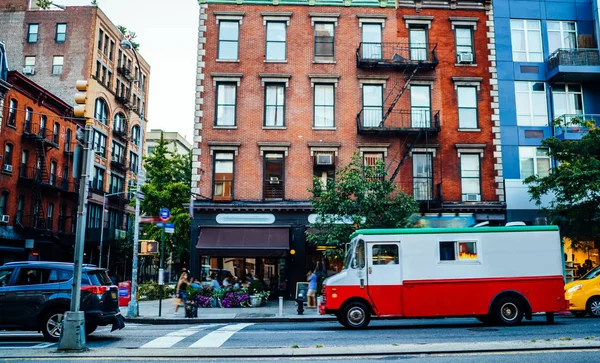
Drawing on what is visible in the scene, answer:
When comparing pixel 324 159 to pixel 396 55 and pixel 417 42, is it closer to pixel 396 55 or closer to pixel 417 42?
pixel 396 55

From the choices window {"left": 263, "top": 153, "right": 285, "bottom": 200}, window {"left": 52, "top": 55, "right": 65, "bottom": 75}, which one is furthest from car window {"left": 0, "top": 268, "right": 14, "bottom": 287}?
window {"left": 52, "top": 55, "right": 65, "bottom": 75}

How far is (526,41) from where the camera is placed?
1137 inches

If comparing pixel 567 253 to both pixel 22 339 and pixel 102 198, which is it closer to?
pixel 22 339

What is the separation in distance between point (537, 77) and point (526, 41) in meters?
2.10

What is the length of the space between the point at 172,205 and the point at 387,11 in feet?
69.0

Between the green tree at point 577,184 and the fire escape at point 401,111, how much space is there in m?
5.78

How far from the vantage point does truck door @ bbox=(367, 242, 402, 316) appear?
15422 mm

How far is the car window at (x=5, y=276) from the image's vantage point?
1266cm

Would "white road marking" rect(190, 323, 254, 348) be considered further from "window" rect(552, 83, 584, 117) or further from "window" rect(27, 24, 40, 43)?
"window" rect(27, 24, 40, 43)

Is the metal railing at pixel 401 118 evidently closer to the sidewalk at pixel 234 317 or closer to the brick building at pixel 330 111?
the brick building at pixel 330 111

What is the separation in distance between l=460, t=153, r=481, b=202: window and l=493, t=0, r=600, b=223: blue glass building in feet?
4.59

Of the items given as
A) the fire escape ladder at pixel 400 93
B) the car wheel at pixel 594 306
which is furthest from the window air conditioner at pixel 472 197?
the car wheel at pixel 594 306

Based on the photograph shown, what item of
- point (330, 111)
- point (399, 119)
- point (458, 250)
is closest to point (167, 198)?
point (330, 111)

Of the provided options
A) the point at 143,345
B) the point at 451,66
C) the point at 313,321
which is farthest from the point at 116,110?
the point at 143,345
